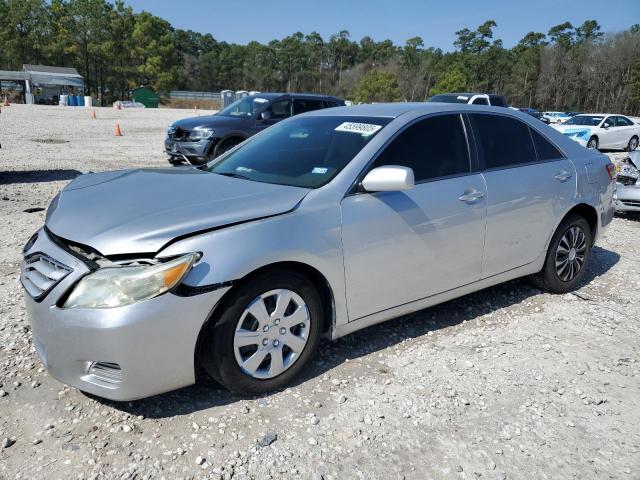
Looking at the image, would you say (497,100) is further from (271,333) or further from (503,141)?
(271,333)

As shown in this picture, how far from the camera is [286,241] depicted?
2.78 metres

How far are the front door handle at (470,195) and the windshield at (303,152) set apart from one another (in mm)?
766

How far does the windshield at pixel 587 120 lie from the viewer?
19.0 metres

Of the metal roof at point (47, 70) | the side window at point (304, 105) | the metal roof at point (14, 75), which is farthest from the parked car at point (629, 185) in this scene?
the metal roof at point (47, 70)

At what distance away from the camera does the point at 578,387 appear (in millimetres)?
3211

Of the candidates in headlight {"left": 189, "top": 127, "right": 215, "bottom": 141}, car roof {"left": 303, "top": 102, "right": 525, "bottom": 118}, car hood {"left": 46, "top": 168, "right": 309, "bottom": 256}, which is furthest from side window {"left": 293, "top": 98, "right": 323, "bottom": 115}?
car hood {"left": 46, "top": 168, "right": 309, "bottom": 256}

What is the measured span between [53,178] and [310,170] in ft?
26.8

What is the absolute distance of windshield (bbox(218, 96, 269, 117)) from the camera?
37.7ft

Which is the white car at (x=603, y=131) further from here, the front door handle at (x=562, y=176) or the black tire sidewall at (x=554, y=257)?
the front door handle at (x=562, y=176)

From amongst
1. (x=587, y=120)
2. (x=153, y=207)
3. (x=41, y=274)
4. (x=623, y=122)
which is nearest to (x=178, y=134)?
(x=153, y=207)

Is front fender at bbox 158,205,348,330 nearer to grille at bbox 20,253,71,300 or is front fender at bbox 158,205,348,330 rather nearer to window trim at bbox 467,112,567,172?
grille at bbox 20,253,71,300

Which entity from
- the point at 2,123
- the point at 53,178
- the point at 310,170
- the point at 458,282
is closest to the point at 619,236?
the point at 458,282

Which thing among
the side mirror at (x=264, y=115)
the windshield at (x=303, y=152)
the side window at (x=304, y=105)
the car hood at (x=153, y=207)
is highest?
the side window at (x=304, y=105)

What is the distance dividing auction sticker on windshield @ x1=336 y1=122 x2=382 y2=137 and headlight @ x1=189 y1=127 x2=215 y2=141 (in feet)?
24.8
